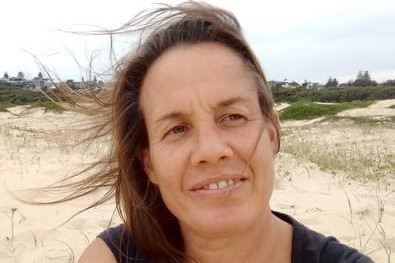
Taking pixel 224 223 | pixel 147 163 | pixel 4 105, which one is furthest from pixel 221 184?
pixel 4 105

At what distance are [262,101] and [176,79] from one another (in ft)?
0.98

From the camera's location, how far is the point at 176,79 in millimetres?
1582

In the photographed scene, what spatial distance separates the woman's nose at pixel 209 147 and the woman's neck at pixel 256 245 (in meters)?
0.30

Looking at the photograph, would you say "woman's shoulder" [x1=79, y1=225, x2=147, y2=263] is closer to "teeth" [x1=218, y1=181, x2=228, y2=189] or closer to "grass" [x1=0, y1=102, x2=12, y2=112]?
"teeth" [x1=218, y1=181, x2=228, y2=189]

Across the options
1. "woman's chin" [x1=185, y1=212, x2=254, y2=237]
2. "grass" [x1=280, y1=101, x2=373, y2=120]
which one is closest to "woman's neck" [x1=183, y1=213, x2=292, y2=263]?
"woman's chin" [x1=185, y1=212, x2=254, y2=237]

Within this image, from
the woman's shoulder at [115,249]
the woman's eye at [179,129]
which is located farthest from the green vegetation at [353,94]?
the woman's eye at [179,129]

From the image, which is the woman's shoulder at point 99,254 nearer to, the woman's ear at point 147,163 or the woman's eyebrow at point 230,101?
the woman's ear at point 147,163

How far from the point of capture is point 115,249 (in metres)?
1.81

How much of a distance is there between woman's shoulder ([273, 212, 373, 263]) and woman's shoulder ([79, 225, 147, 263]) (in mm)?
524

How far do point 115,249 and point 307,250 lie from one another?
0.63 m

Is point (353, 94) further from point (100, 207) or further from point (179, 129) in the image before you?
point (179, 129)

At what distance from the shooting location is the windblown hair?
5.66 ft

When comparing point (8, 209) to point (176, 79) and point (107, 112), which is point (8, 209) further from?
point (176, 79)

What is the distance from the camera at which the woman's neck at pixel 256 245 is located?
1664 mm
